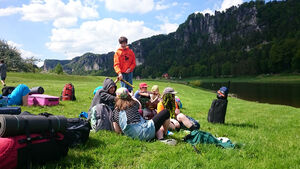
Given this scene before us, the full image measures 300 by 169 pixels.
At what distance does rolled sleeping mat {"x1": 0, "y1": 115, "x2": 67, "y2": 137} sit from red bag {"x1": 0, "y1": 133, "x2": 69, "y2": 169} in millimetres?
93

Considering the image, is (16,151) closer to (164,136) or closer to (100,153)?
(100,153)

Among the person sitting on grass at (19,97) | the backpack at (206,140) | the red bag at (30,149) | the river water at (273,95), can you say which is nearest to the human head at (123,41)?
the backpack at (206,140)

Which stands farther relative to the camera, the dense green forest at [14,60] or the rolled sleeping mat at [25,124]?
the dense green forest at [14,60]

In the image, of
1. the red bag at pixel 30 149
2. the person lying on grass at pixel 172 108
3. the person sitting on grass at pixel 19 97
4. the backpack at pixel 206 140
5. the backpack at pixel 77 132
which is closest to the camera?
the red bag at pixel 30 149

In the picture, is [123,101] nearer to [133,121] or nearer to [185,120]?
[133,121]

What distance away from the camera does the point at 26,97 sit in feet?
36.0

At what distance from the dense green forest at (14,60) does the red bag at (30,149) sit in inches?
1826

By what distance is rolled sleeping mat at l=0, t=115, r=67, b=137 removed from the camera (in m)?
3.09

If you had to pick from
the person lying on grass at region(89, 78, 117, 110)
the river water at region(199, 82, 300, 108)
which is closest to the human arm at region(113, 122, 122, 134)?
the person lying on grass at region(89, 78, 117, 110)

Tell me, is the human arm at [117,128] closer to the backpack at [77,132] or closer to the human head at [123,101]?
the human head at [123,101]

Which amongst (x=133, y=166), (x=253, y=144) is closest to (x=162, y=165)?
(x=133, y=166)

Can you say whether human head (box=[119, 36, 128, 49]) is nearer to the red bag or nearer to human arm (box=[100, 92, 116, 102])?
human arm (box=[100, 92, 116, 102])

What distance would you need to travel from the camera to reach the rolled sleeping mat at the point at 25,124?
3.09m

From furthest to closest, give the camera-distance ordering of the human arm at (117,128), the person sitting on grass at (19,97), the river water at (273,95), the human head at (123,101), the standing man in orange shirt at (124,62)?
the river water at (273,95)
the person sitting on grass at (19,97)
the standing man in orange shirt at (124,62)
the human arm at (117,128)
the human head at (123,101)
